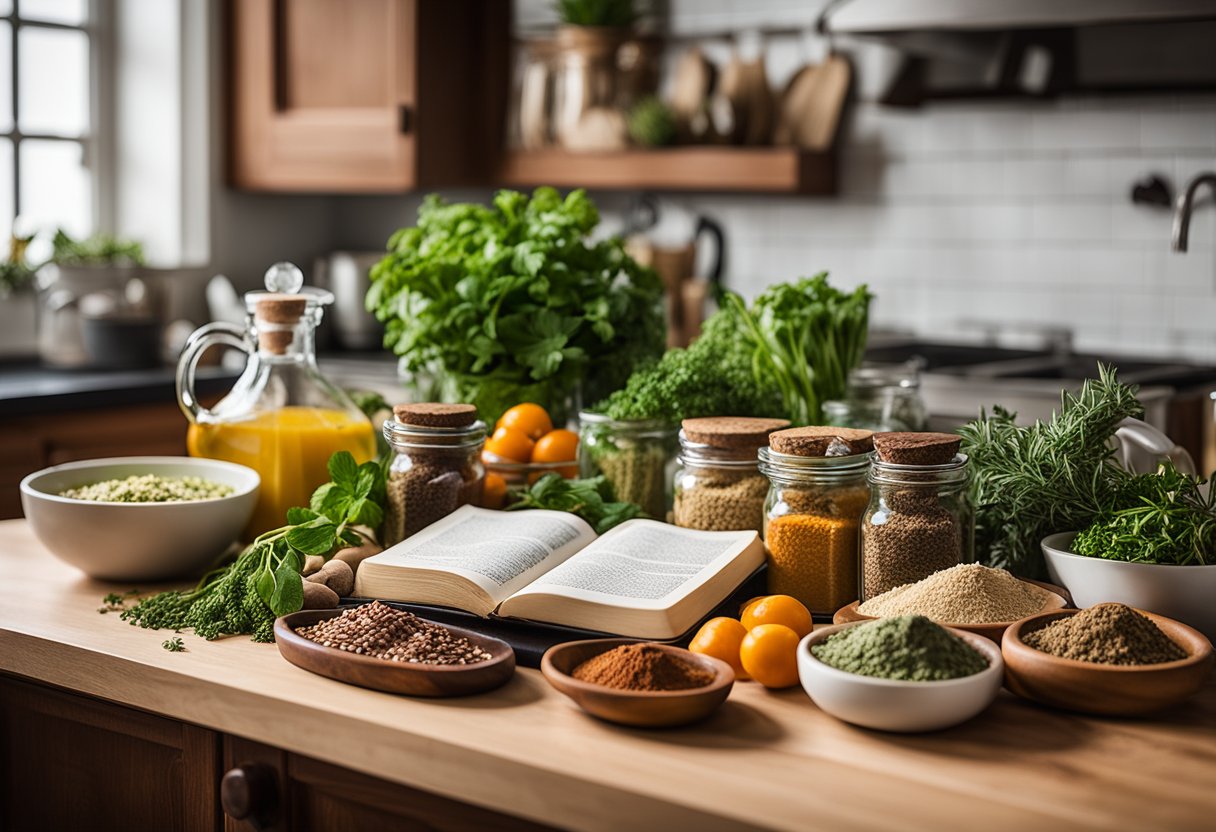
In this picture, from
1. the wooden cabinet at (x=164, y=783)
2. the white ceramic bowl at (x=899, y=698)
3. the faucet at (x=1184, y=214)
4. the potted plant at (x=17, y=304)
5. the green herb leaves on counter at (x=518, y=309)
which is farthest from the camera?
the potted plant at (x=17, y=304)

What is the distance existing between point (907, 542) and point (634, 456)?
424 mm

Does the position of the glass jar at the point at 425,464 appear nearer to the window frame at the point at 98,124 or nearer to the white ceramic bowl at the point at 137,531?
the white ceramic bowl at the point at 137,531

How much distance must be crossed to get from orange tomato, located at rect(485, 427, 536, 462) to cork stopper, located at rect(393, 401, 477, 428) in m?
0.17

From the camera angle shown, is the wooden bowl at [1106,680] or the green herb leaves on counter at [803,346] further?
the green herb leaves on counter at [803,346]

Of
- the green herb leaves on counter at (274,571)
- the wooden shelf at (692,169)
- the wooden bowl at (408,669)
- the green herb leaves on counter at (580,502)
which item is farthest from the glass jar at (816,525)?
the wooden shelf at (692,169)

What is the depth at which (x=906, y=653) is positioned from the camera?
1.09 meters

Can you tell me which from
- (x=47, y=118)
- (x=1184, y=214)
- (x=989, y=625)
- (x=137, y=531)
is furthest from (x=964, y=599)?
(x=47, y=118)

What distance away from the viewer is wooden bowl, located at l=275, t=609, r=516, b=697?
1.17 meters

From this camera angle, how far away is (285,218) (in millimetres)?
4816

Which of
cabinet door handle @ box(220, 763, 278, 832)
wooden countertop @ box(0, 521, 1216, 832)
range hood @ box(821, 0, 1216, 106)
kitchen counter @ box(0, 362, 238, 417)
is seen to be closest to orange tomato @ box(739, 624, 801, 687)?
wooden countertop @ box(0, 521, 1216, 832)

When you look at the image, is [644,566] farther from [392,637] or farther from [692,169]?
[692,169]

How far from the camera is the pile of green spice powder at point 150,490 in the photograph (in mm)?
1565

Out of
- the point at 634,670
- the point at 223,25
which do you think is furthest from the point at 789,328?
the point at 223,25

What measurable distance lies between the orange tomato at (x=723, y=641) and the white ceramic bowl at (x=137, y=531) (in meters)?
0.60
